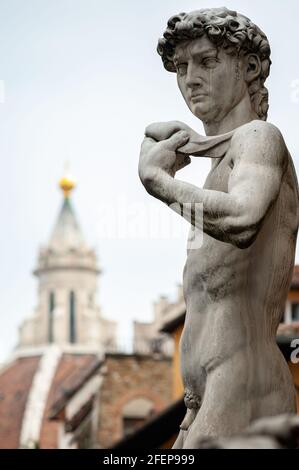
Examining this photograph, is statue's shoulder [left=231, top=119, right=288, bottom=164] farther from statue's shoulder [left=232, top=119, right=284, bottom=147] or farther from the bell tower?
the bell tower

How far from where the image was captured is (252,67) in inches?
243

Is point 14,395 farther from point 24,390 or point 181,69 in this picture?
point 181,69

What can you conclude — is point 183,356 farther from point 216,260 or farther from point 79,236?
point 79,236

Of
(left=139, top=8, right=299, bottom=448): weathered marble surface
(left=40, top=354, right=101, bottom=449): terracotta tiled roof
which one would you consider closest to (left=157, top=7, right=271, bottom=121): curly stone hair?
(left=139, top=8, right=299, bottom=448): weathered marble surface

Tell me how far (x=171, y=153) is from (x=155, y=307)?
107082 mm

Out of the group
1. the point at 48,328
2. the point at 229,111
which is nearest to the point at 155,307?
the point at 48,328

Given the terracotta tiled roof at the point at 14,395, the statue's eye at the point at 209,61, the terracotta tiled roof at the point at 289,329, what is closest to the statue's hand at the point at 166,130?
the statue's eye at the point at 209,61

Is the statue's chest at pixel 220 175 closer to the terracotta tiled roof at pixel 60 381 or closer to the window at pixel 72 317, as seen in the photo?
the terracotta tiled roof at pixel 60 381

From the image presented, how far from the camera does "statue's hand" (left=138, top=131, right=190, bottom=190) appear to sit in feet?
18.9

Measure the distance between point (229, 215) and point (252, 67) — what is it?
42.4 inches

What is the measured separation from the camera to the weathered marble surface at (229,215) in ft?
18.1

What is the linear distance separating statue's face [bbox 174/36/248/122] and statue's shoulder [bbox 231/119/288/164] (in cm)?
38

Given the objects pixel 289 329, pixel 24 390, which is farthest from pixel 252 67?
pixel 24 390

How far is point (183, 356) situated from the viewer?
5898 mm
